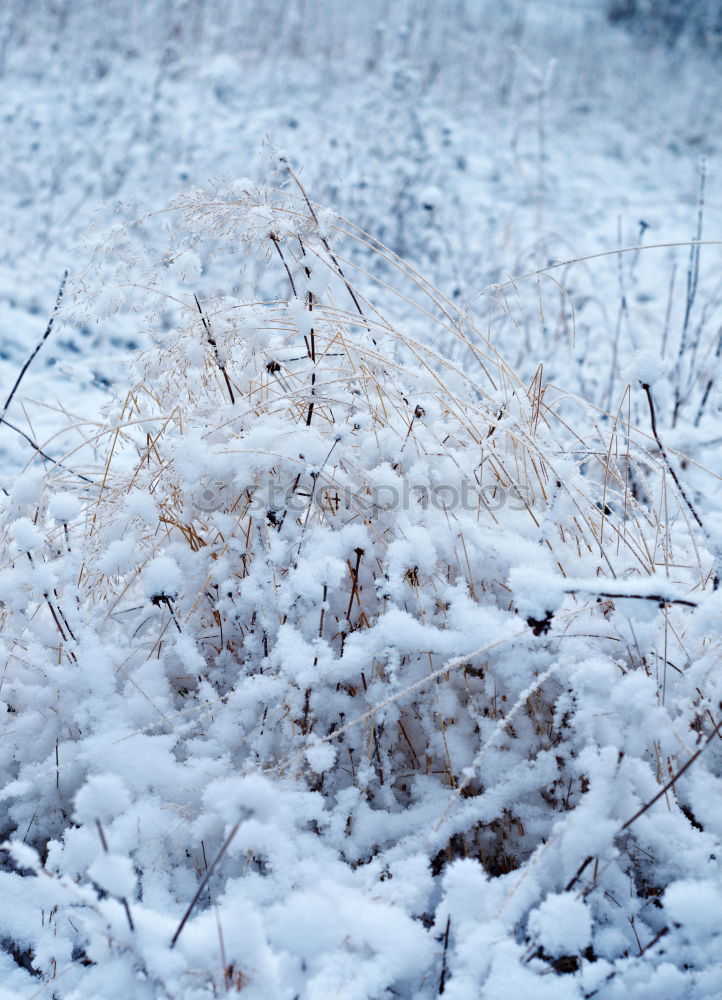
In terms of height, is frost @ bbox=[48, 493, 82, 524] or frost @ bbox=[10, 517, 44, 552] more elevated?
frost @ bbox=[48, 493, 82, 524]

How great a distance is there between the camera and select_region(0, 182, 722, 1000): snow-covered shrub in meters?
Result: 0.97

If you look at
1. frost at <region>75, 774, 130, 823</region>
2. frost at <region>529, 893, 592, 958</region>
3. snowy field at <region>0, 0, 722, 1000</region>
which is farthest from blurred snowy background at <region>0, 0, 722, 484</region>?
frost at <region>529, 893, 592, 958</region>

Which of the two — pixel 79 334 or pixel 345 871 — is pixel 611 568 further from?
pixel 79 334

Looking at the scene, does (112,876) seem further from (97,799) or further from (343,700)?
(343,700)

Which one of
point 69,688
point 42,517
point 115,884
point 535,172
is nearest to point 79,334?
point 42,517

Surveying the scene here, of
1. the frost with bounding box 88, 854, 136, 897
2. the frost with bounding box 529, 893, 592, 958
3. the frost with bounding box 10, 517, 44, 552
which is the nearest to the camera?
the frost with bounding box 88, 854, 136, 897

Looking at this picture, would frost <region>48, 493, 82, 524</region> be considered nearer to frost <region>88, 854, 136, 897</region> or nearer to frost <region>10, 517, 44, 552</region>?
frost <region>10, 517, 44, 552</region>

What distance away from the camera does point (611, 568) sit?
50.4 inches

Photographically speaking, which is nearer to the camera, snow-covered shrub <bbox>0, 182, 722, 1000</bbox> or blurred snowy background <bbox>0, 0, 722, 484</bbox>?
snow-covered shrub <bbox>0, 182, 722, 1000</bbox>

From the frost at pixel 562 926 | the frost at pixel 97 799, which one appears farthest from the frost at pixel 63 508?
the frost at pixel 562 926

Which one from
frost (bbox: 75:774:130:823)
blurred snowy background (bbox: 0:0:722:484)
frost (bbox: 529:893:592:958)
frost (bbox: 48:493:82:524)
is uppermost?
blurred snowy background (bbox: 0:0:722:484)

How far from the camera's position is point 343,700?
4.26 feet

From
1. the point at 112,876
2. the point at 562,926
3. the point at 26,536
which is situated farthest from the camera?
the point at 26,536

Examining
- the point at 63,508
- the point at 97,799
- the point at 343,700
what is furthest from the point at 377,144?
the point at 97,799
